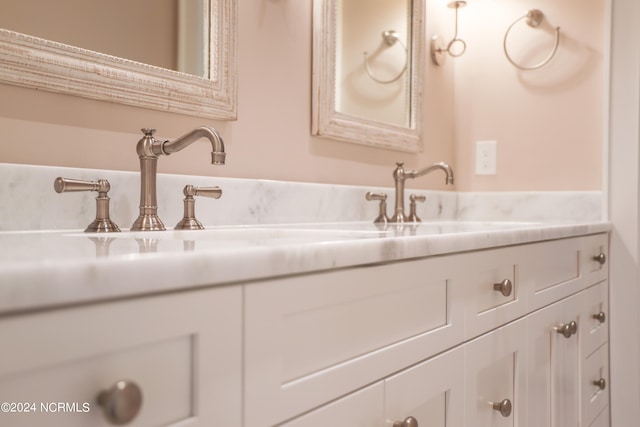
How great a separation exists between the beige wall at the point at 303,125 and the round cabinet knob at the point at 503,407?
2.23ft

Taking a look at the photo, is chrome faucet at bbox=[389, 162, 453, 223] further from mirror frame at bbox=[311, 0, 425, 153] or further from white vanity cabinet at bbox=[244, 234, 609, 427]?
white vanity cabinet at bbox=[244, 234, 609, 427]

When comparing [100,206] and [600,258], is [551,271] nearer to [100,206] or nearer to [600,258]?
[600,258]

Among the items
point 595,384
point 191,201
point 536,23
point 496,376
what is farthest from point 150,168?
point 536,23

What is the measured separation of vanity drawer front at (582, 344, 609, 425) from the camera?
1.51 metres

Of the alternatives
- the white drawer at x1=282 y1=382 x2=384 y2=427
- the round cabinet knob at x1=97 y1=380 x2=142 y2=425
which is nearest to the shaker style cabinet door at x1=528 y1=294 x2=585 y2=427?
the white drawer at x1=282 y1=382 x2=384 y2=427

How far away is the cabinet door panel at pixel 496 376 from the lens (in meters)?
0.92

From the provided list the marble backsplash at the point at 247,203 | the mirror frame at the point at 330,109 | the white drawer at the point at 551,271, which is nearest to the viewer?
the marble backsplash at the point at 247,203

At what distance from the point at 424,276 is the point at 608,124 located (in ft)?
4.26

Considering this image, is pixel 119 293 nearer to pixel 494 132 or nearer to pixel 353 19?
pixel 353 19

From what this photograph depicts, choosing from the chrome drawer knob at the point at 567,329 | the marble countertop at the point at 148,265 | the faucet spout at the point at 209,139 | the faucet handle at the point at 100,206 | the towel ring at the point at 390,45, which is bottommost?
the chrome drawer knob at the point at 567,329

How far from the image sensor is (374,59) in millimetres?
1649

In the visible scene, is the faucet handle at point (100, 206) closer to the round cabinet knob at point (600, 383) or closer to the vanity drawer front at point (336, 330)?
the vanity drawer front at point (336, 330)

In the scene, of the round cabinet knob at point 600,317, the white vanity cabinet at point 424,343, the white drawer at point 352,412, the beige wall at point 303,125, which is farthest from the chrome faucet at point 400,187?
the white drawer at point 352,412

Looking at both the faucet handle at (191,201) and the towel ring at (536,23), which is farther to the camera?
the towel ring at (536,23)
